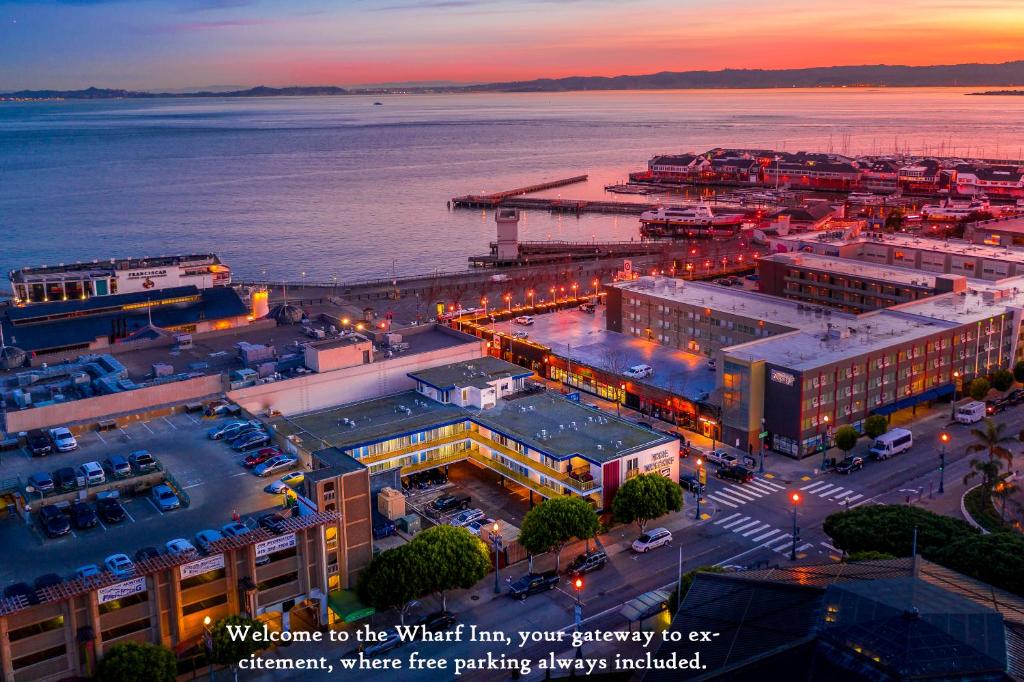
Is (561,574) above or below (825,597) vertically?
below

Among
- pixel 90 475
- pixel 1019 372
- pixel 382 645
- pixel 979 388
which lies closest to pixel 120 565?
pixel 90 475

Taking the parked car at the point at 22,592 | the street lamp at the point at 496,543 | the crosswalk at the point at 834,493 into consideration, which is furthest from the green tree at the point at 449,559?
the crosswalk at the point at 834,493

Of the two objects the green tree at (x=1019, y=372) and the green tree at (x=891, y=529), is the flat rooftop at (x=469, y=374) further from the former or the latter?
the green tree at (x=1019, y=372)

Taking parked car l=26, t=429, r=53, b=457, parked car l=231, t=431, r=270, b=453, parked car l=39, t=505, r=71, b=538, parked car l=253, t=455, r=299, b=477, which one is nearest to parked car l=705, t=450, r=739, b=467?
parked car l=253, t=455, r=299, b=477

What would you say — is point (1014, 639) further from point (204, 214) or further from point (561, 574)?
point (204, 214)

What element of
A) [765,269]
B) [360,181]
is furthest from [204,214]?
[765,269]

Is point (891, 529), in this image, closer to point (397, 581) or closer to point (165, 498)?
point (397, 581)

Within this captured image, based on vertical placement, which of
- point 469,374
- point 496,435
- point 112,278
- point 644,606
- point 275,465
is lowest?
point 644,606
